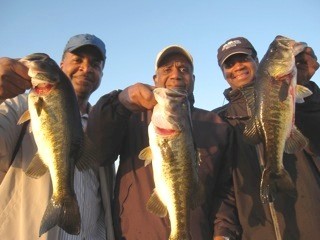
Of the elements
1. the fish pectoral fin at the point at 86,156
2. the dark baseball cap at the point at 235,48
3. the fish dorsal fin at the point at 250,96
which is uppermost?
the dark baseball cap at the point at 235,48

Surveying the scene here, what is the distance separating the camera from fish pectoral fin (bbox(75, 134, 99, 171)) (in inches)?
148

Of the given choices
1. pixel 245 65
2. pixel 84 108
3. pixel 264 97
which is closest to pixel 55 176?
pixel 84 108

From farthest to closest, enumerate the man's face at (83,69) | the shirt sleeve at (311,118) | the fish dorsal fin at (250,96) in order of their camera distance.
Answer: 1. the man's face at (83,69)
2. the shirt sleeve at (311,118)
3. the fish dorsal fin at (250,96)

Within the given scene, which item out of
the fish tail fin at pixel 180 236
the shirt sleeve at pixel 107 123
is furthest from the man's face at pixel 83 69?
the fish tail fin at pixel 180 236

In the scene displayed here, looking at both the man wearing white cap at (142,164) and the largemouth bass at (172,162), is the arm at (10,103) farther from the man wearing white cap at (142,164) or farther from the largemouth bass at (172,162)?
the largemouth bass at (172,162)

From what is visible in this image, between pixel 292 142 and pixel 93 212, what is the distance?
2519 millimetres

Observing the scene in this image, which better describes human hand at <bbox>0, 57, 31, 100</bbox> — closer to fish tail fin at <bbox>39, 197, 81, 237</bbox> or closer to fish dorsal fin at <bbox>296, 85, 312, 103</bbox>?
fish tail fin at <bbox>39, 197, 81, 237</bbox>

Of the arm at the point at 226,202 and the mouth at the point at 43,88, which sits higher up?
the mouth at the point at 43,88

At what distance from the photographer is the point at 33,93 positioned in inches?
140

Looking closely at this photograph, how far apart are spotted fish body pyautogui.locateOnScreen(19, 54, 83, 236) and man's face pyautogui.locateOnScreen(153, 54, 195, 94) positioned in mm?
2152

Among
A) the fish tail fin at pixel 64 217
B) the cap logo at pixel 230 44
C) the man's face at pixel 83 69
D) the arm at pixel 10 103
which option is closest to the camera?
the fish tail fin at pixel 64 217

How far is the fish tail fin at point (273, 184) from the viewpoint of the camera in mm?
3930

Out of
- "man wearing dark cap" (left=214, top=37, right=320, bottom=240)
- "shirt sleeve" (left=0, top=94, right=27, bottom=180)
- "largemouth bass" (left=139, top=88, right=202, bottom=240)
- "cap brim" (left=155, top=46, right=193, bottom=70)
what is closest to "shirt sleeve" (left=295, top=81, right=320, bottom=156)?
"man wearing dark cap" (left=214, top=37, right=320, bottom=240)

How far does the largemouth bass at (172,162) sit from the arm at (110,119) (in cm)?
32
